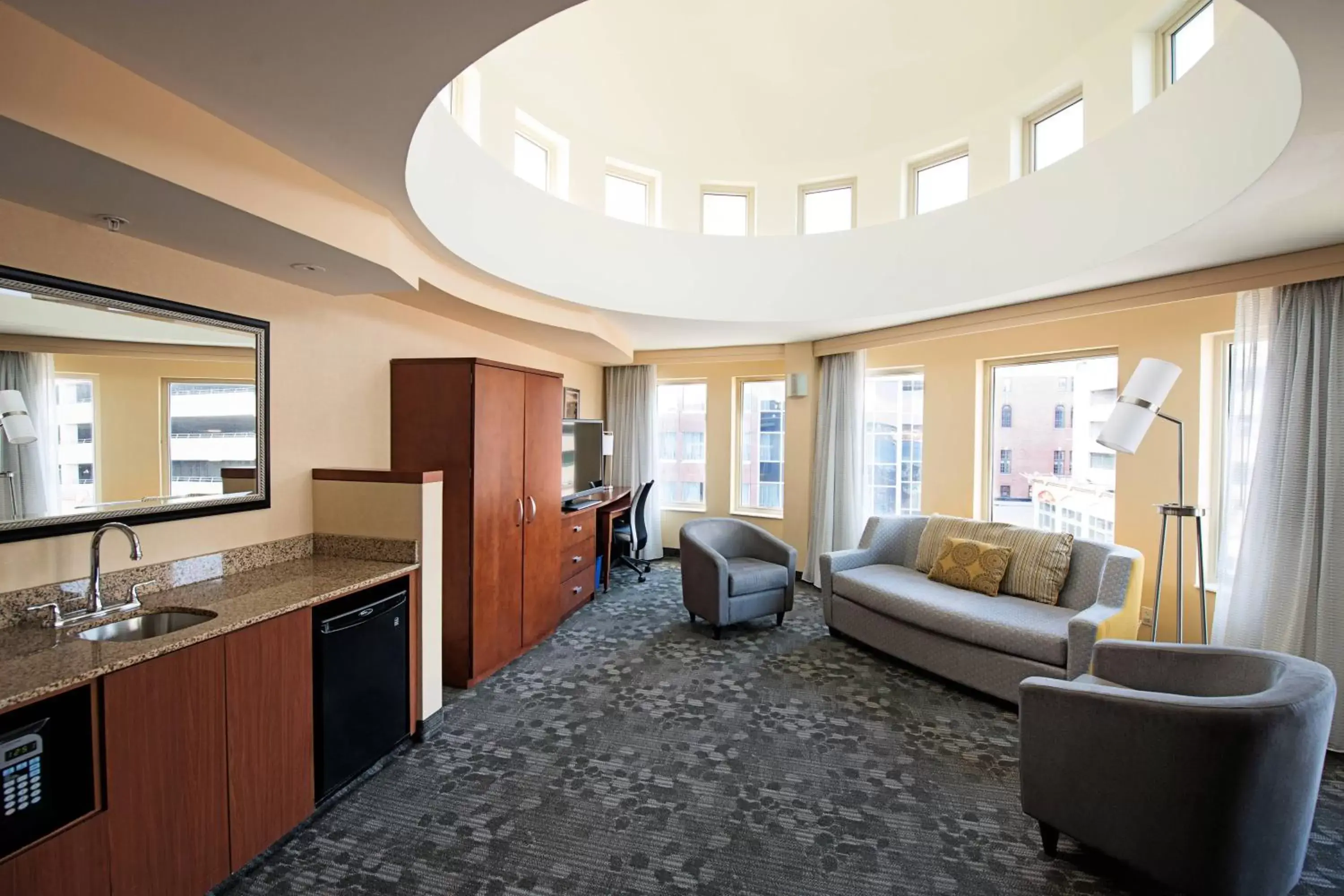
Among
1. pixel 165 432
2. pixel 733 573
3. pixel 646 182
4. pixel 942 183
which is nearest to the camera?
pixel 165 432

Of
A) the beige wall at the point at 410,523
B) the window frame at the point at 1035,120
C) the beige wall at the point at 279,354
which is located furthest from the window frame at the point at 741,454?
the beige wall at the point at 410,523

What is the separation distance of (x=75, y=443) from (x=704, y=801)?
109 inches

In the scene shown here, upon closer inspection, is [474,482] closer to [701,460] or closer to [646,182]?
[646,182]

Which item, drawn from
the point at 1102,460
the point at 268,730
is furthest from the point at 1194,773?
the point at 268,730

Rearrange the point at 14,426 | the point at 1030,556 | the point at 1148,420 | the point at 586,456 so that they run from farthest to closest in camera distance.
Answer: the point at 586,456 → the point at 1030,556 → the point at 1148,420 → the point at 14,426

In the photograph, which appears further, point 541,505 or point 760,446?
point 760,446

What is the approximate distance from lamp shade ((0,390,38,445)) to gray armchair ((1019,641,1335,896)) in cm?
370

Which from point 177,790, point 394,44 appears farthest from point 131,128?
point 177,790

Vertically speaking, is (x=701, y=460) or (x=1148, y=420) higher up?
(x=1148, y=420)

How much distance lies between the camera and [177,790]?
1.61m

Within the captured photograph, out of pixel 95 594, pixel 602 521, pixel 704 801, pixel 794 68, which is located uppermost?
pixel 794 68

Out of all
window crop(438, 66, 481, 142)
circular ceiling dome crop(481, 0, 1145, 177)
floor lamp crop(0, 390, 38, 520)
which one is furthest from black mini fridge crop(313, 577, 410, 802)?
circular ceiling dome crop(481, 0, 1145, 177)

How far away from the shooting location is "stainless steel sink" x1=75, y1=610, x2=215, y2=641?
1.85 metres

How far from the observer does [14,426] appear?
1745 millimetres
